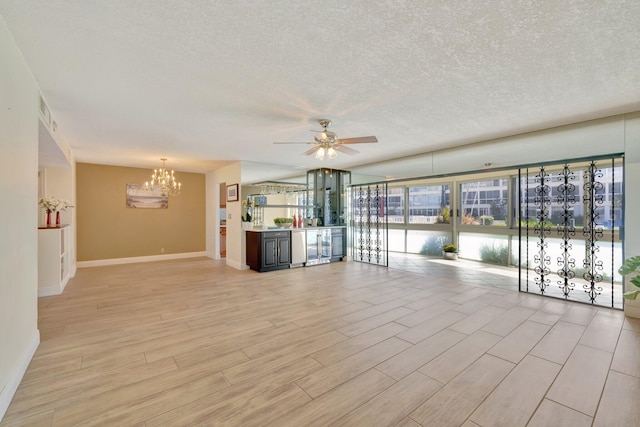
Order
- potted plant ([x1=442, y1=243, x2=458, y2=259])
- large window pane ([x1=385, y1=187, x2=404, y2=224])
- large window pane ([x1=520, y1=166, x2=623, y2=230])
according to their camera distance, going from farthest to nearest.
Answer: large window pane ([x1=385, y1=187, x2=404, y2=224]) → potted plant ([x1=442, y1=243, x2=458, y2=259]) → large window pane ([x1=520, y1=166, x2=623, y2=230])

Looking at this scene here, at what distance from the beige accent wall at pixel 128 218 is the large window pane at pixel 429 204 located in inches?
259

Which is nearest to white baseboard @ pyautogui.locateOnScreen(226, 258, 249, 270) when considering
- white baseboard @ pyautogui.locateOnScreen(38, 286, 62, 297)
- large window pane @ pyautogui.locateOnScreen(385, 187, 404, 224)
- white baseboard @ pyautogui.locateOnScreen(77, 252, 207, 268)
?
white baseboard @ pyautogui.locateOnScreen(77, 252, 207, 268)

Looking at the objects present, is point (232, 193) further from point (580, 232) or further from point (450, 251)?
point (580, 232)

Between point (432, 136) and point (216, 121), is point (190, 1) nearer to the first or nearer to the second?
point (216, 121)

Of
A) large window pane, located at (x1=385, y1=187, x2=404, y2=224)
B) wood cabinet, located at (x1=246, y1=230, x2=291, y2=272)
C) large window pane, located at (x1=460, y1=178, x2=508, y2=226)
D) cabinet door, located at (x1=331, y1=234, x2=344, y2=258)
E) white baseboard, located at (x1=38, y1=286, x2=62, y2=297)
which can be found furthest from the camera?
large window pane, located at (x1=385, y1=187, x2=404, y2=224)

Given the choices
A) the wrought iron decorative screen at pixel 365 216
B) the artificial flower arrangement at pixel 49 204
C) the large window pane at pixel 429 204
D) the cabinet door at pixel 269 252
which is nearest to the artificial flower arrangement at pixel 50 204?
the artificial flower arrangement at pixel 49 204

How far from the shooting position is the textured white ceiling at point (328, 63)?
1767mm

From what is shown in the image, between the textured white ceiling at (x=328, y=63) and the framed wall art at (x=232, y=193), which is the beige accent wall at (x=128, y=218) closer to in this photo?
the framed wall art at (x=232, y=193)

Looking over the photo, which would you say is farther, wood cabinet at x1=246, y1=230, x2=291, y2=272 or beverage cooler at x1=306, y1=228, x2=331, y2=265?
beverage cooler at x1=306, y1=228, x2=331, y2=265

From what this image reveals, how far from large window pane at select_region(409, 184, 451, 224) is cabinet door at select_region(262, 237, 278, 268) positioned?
16.0 ft

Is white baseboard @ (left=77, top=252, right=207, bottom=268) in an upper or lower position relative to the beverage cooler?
lower

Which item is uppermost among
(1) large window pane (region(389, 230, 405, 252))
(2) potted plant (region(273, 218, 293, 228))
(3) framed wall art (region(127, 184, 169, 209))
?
(3) framed wall art (region(127, 184, 169, 209))

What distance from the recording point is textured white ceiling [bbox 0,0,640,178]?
1.77 m

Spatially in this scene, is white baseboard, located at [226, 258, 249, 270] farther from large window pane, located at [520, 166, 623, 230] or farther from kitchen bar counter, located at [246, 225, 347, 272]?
large window pane, located at [520, 166, 623, 230]
